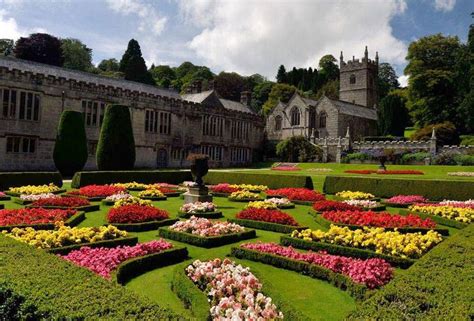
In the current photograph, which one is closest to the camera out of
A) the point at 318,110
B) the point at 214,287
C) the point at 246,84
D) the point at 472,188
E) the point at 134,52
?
Result: the point at 214,287

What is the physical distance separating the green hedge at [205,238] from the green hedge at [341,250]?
4.30 feet

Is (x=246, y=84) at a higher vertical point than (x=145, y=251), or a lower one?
higher

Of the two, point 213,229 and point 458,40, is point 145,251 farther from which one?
point 458,40

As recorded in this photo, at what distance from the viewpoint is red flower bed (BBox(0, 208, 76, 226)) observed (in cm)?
1135

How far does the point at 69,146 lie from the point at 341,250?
→ 25.9m

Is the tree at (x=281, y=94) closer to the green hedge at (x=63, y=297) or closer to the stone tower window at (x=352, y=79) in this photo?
the stone tower window at (x=352, y=79)

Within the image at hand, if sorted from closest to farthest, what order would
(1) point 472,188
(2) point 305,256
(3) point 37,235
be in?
(2) point 305,256
(3) point 37,235
(1) point 472,188

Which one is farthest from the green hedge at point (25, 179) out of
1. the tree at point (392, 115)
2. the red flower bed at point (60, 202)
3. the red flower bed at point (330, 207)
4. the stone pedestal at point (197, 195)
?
the tree at point (392, 115)

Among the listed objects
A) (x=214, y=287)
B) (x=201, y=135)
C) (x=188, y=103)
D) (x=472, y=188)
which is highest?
(x=188, y=103)

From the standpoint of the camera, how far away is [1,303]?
14.7 feet

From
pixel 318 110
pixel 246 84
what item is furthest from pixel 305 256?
pixel 246 84

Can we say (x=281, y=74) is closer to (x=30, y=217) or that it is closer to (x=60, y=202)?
(x=60, y=202)

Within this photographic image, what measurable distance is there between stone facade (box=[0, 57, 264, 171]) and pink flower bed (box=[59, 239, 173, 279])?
27709 millimetres

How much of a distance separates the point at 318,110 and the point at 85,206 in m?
54.4
